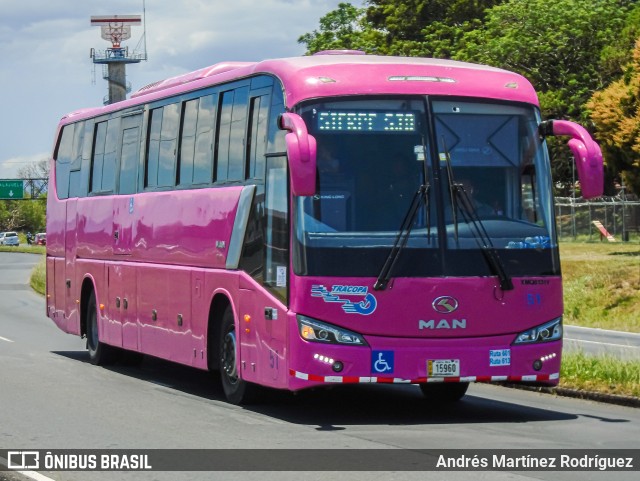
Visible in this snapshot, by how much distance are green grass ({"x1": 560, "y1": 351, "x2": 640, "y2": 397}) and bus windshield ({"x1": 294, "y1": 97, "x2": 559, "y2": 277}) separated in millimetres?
2180

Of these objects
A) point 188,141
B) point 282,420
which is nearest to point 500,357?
point 282,420

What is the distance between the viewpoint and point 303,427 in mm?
13406

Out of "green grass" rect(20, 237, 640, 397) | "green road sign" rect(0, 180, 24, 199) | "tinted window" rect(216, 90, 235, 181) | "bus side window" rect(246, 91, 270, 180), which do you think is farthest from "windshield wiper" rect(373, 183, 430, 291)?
"green road sign" rect(0, 180, 24, 199)

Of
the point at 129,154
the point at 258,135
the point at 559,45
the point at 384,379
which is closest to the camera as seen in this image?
the point at 384,379

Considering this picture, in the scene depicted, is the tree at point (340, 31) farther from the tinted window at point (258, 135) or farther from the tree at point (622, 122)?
the tinted window at point (258, 135)

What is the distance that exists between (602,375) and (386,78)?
178 inches

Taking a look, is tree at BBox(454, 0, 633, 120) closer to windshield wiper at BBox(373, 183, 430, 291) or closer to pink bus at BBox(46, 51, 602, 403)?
pink bus at BBox(46, 51, 602, 403)

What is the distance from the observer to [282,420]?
46.1 ft

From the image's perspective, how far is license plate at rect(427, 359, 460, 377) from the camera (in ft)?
44.6

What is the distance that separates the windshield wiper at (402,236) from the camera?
13.5 meters

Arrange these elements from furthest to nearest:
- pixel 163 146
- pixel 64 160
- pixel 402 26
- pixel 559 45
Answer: pixel 402 26 → pixel 559 45 → pixel 64 160 → pixel 163 146

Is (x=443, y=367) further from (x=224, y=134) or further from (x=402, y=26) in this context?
(x=402, y=26)

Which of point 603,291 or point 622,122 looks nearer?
point 603,291

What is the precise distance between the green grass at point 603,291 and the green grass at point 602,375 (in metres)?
16.7
